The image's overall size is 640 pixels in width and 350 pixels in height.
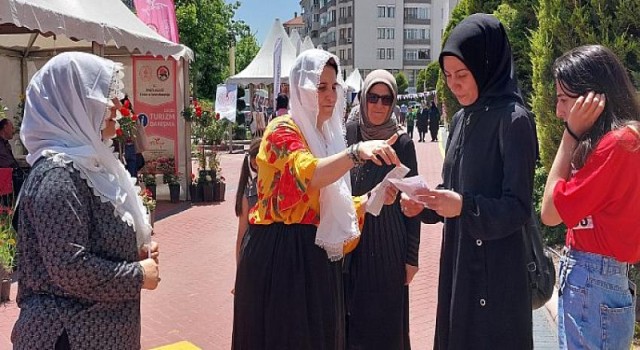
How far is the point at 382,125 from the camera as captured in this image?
370 cm

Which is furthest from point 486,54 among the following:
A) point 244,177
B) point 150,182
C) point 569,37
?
point 150,182

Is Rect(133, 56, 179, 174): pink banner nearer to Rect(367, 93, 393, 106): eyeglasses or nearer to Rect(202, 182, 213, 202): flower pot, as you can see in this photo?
Rect(202, 182, 213, 202): flower pot

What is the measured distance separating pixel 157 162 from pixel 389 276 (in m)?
9.07

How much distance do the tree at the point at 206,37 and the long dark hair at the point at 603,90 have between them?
32.1 metres

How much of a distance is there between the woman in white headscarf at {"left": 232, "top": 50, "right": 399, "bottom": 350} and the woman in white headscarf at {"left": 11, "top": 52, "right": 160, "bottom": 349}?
24.3 inches

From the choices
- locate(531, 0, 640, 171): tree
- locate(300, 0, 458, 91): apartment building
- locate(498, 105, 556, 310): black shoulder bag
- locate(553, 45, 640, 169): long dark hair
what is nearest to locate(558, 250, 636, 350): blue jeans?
locate(498, 105, 556, 310): black shoulder bag

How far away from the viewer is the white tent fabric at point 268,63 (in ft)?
75.8

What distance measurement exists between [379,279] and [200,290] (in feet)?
11.4

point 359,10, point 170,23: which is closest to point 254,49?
point 359,10

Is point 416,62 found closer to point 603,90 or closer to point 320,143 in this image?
point 320,143

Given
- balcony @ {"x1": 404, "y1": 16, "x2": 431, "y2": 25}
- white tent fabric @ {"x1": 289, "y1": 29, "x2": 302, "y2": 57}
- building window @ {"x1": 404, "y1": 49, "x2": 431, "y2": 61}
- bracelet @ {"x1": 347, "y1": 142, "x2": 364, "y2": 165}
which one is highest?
balcony @ {"x1": 404, "y1": 16, "x2": 431, "y2": 25}

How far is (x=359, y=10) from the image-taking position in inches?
3300

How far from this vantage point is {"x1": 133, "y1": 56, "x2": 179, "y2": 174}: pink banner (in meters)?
11.6

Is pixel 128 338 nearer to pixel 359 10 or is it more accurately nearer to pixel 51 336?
pixel 51 336
